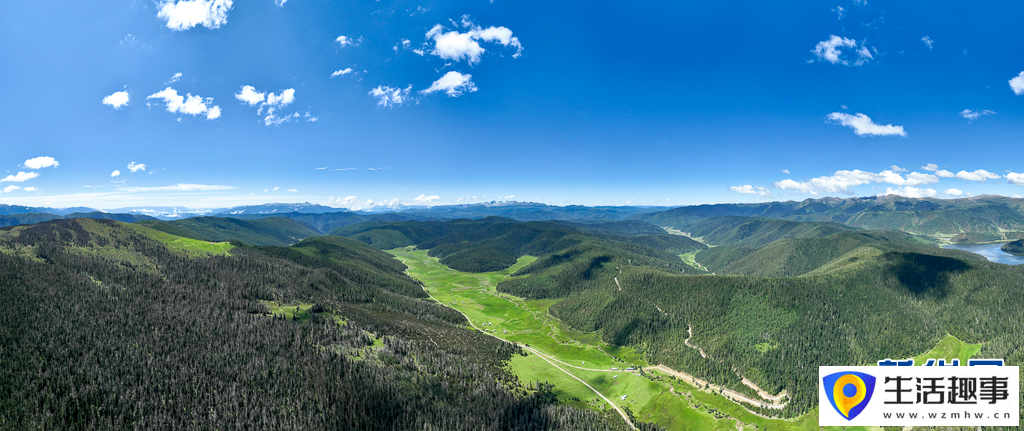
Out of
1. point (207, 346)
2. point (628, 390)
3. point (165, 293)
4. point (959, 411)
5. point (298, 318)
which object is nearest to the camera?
point (959, 411)

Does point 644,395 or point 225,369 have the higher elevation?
point 225,369

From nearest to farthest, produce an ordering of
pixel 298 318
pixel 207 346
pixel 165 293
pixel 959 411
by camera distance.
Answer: pixel 959 411, pixel 207 346, pixel 298 318, pixel 165 293

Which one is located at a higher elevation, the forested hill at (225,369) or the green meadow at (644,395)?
the forested hill at (225,369)

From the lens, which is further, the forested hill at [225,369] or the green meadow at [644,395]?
the green meadow at [644,395]

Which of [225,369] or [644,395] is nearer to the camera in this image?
[225,369]

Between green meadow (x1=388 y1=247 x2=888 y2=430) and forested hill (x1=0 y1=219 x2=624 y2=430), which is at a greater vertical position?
forested hill (x1=0 y1=219 x2=624 y2=430)

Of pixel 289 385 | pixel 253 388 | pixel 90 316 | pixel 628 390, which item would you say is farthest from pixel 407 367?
pixel 90 316

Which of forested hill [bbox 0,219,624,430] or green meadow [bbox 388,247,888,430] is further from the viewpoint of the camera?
green meadow [bbox 388,247,888,430]

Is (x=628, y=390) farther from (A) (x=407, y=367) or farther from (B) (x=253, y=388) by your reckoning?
(B) (x=253, y=388)
